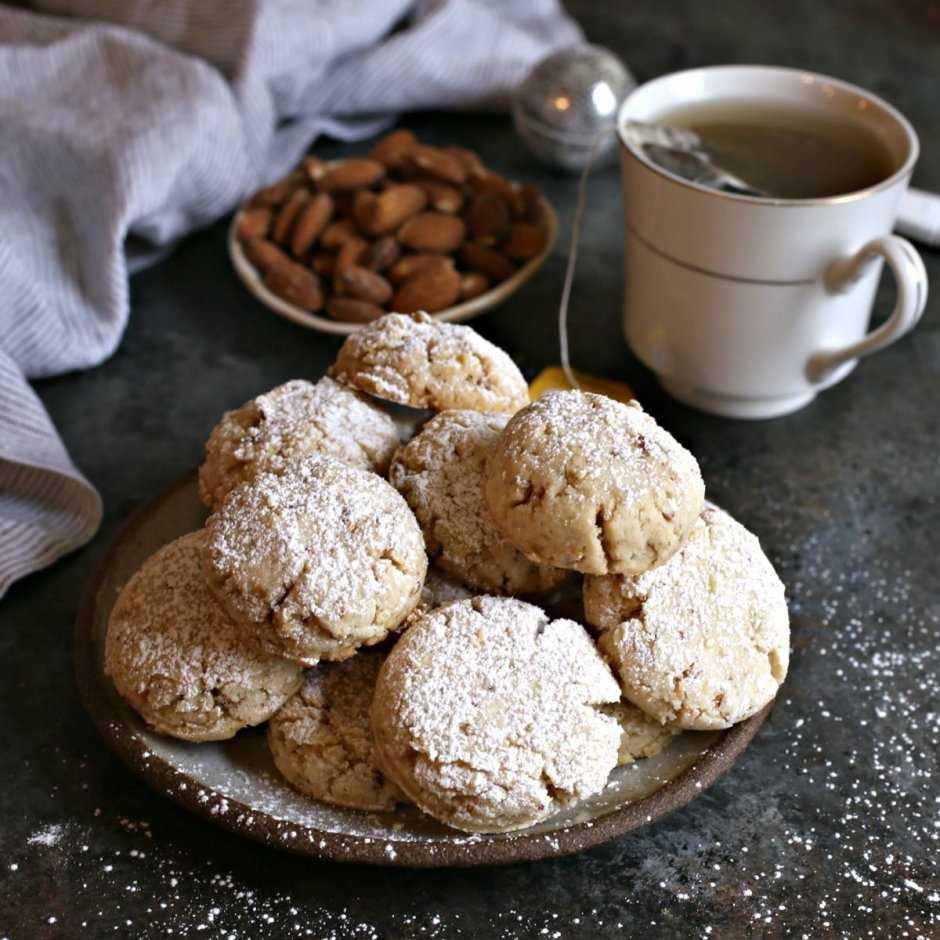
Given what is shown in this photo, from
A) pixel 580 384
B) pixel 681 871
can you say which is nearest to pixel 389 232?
pixel 580 384

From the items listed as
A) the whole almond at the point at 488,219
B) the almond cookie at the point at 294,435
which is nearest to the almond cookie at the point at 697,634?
the almond cookie at the point at 294,435

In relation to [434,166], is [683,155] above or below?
above

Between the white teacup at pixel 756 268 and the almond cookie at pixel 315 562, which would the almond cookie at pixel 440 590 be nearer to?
the almond cookie at pixel 315 562

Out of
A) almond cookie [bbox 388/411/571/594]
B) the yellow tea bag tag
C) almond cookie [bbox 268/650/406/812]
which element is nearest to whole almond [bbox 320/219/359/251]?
the yellow tea bag tag

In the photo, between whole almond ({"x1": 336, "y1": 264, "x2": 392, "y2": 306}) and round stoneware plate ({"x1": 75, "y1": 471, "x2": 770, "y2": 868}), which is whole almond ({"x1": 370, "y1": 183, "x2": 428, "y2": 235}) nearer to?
whole almond ({"x1": 336, "y1": 264, "x2": 392, "y2": 306})

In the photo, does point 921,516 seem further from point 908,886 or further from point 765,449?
point 908,886

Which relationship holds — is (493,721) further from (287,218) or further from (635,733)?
(287,218)

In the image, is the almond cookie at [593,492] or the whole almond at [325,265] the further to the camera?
the whole almond at [325,265]
